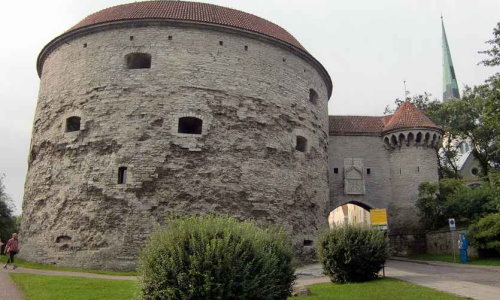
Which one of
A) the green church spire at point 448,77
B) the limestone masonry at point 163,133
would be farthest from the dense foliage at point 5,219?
the green church spire at point 448,77

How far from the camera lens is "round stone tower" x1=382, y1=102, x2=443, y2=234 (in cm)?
2119

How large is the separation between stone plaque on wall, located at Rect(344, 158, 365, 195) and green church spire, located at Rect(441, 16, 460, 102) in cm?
3121

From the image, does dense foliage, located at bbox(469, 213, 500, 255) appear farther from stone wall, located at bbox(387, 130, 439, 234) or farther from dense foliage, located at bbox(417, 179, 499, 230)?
stone wall, located at bbox(387, 130, 439, 234)

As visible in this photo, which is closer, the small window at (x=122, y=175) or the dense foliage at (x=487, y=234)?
the small window at (x=122, y=175)

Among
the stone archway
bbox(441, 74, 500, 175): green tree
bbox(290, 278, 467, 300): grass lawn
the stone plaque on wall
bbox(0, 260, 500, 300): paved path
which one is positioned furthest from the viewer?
bbox(441, 74, 500, 175): green tree

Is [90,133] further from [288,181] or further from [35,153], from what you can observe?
[288,181]

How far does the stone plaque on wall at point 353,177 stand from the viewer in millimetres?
21078

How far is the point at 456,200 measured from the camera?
19.1 meters

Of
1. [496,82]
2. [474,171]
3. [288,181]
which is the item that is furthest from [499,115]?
[474,171]

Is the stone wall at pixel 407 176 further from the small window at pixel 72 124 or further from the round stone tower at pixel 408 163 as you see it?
the small window at pixel 72 124

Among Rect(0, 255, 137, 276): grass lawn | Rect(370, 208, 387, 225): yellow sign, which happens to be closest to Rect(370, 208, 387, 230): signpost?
Rect(370, 208, 387, 225): yellow sign

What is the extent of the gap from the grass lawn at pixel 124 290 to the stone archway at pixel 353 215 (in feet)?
4.96

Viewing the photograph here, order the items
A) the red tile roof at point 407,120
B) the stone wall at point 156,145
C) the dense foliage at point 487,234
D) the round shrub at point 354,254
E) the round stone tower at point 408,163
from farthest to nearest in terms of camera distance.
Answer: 1. the red tile roof at point 407,120
2. the round stone tower at point 408,163
3. the dense foliage at point 487,234
4. the stone wall at point 156,145
5. the round shrub at point 354,254

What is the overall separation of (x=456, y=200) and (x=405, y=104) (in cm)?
614
